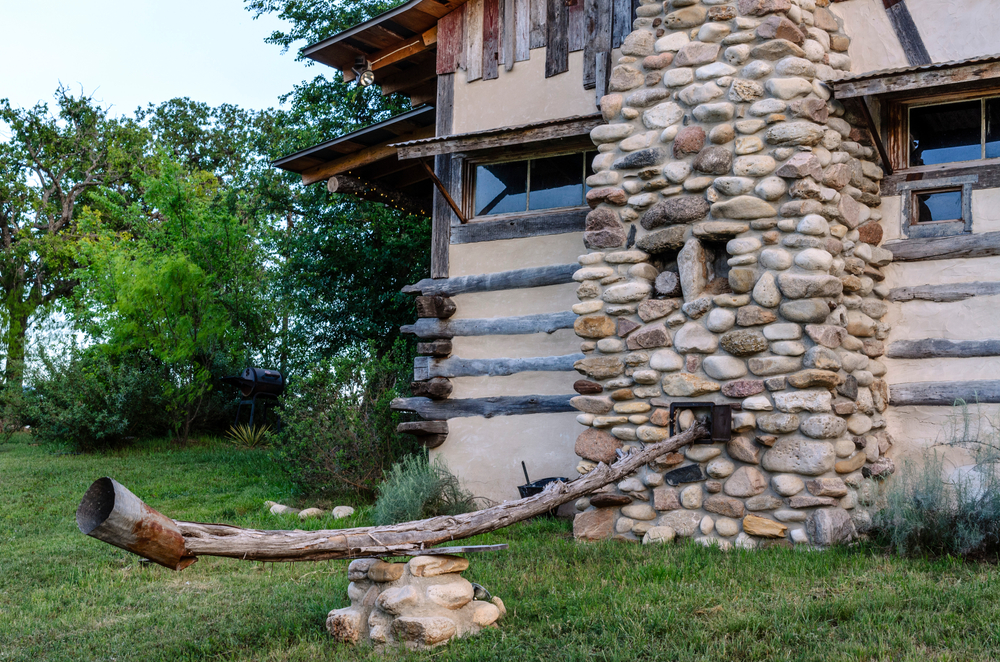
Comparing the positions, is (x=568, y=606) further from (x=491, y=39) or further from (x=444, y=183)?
(x=491, y=39)

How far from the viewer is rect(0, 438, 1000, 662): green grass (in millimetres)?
4203

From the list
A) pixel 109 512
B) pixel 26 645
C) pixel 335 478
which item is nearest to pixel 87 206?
pixel 335 478

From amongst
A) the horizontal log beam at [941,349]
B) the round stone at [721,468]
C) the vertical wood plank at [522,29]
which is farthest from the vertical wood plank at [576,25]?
the round stone at [721,468]

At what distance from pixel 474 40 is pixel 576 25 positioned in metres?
1.34

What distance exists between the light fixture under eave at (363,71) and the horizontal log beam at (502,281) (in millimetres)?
3113

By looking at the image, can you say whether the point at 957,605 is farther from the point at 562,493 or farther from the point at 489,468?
the point at 489,468

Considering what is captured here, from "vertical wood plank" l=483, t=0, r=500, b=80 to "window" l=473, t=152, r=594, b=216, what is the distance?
1125 mm

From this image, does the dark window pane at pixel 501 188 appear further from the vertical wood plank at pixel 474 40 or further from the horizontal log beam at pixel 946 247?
the horizontal log beam at pixel 946 247

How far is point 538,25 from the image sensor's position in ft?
30.9

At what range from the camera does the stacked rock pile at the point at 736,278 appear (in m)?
6.36

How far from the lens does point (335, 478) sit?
9992 millimetres

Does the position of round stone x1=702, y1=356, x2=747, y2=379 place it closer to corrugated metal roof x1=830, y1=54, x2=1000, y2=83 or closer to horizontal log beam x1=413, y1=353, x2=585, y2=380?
horizontal log beam x1=413, y1=353, x2=585, y2=380

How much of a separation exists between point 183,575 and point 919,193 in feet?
22.7

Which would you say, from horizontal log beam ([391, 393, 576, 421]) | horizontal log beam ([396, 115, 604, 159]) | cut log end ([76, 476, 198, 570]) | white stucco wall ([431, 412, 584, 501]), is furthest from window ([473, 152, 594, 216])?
cut log end ([76, 476, 198, 570])
